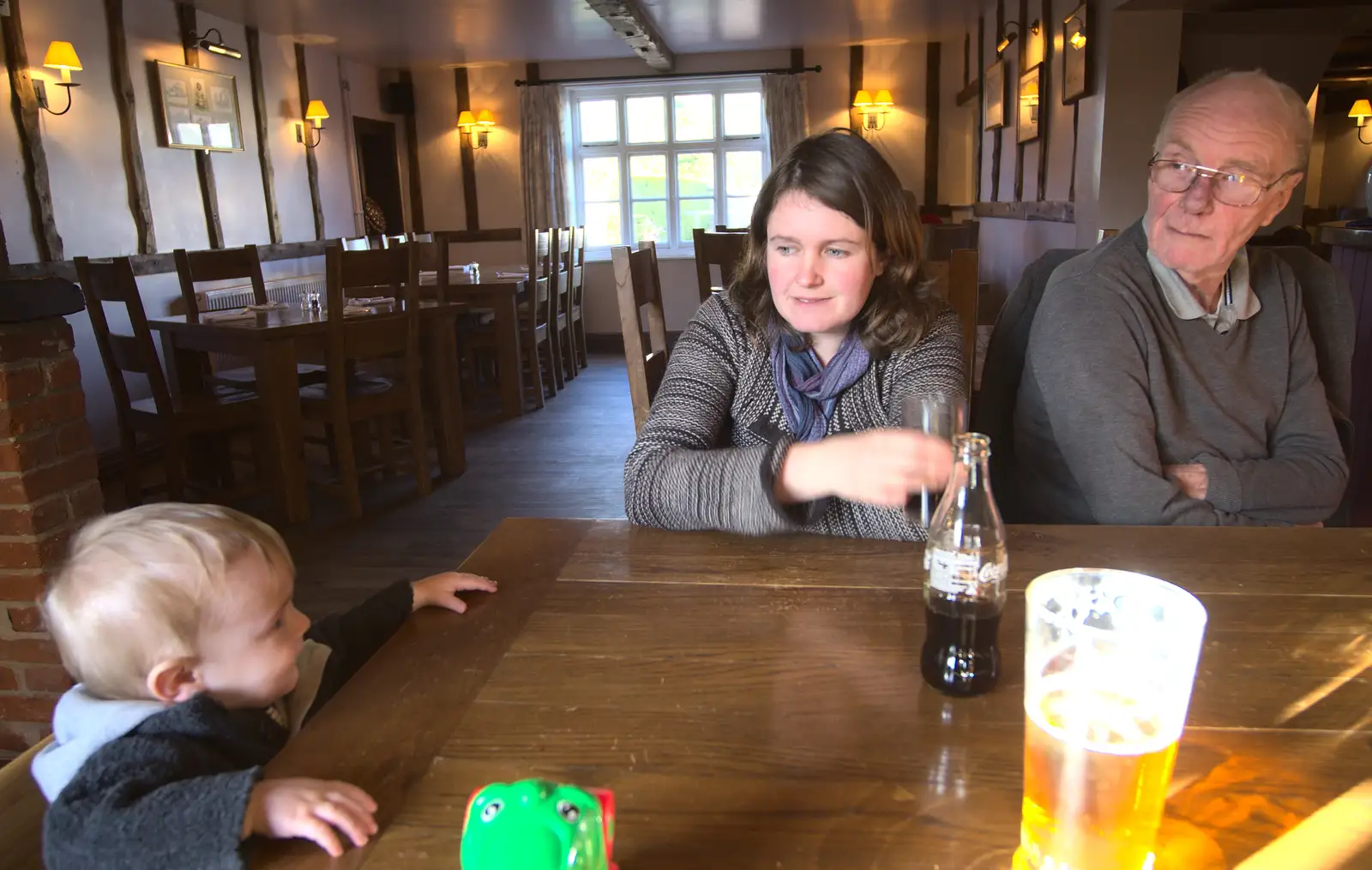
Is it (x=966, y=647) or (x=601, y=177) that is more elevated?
(x=601, y=177)

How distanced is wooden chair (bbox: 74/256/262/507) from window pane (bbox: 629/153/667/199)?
529cm

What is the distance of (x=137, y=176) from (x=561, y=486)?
11.2 ft

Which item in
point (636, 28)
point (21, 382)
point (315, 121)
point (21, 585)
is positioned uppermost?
point (636, 28)

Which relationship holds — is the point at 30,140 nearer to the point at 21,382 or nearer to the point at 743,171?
the point at 21,382

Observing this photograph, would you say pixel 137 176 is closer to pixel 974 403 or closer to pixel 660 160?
pixel 660 160

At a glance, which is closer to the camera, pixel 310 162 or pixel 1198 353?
pixel 1198 353

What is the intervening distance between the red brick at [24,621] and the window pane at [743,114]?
7185 millimetres

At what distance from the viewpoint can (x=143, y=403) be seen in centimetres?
360

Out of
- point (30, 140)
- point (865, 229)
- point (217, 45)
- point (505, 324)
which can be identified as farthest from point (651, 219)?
point (865, 229)

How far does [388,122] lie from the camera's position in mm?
8156

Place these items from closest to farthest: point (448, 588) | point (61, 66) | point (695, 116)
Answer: point (448, 588) → point (61, 66) → point (695, 116)

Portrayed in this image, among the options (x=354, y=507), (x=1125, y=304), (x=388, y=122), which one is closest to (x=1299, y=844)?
(x=1125, y=304)

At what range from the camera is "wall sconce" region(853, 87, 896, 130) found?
7.51 m

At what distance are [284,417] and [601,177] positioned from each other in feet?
18.2
